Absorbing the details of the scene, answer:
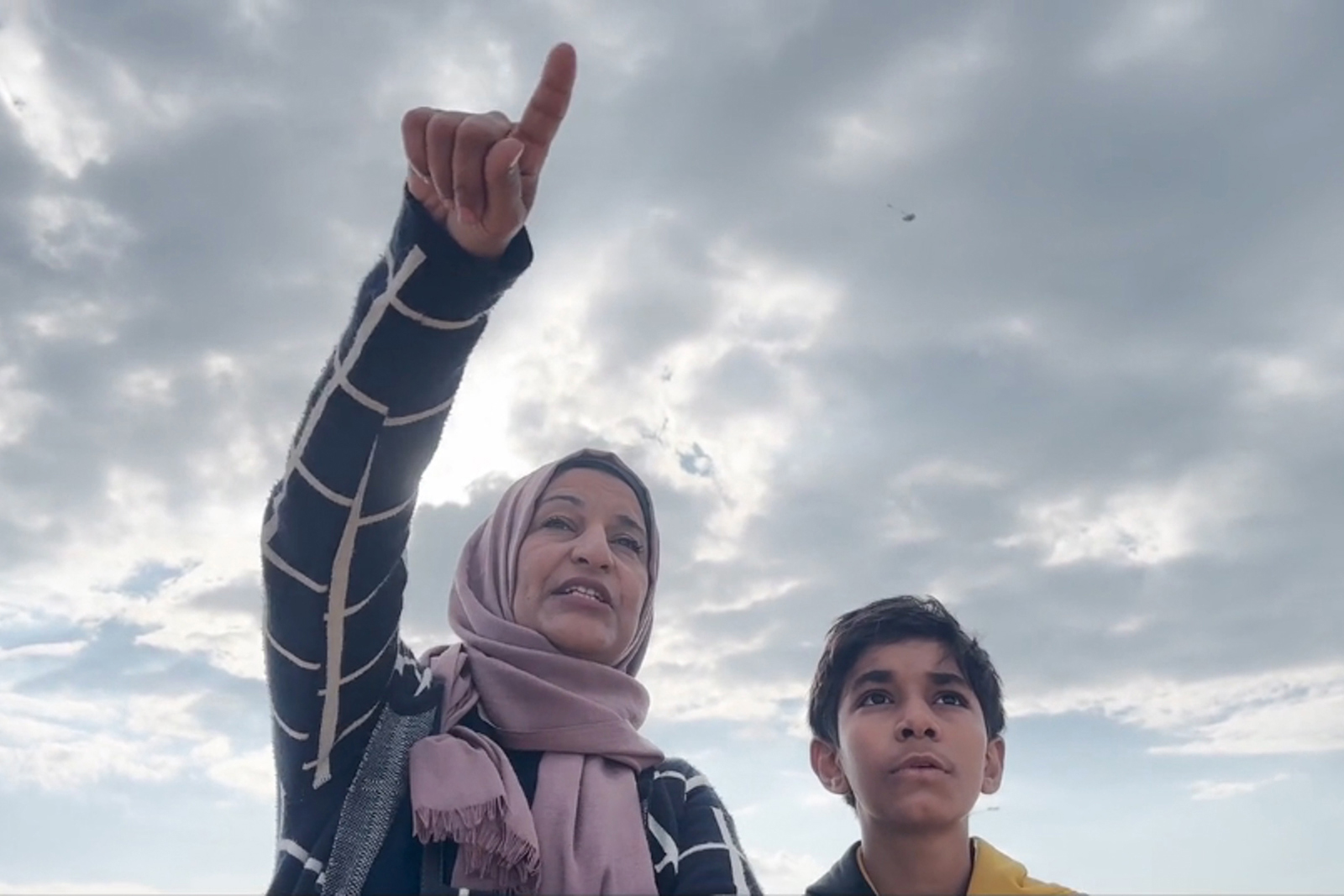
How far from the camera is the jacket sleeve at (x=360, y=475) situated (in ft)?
7.21

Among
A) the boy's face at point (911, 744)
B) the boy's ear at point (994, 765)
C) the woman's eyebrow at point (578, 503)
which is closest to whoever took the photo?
the boy's face at point (911, 744)

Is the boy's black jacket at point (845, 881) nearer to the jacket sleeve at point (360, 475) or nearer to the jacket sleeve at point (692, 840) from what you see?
the jacket sleeve at point (692, 840)

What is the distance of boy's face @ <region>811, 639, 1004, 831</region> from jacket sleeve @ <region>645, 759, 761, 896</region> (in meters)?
0.54

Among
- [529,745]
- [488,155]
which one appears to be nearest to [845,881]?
[529,745]

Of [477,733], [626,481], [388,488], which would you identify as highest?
[626,481]

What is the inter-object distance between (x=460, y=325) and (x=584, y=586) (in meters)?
0.97

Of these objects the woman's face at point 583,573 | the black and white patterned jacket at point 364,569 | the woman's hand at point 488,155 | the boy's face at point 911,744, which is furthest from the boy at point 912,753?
the woman's hand at point 488,155

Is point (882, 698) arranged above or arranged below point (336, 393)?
below

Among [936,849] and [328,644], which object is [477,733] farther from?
[936,849]

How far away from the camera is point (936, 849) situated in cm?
303

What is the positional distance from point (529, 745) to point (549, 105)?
5.27ft

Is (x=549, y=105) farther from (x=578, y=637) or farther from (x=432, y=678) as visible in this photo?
(x=432, y=678)

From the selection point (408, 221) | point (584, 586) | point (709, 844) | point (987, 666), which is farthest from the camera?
point (987, 666)

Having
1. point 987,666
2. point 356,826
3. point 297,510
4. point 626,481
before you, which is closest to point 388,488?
point 297,510
